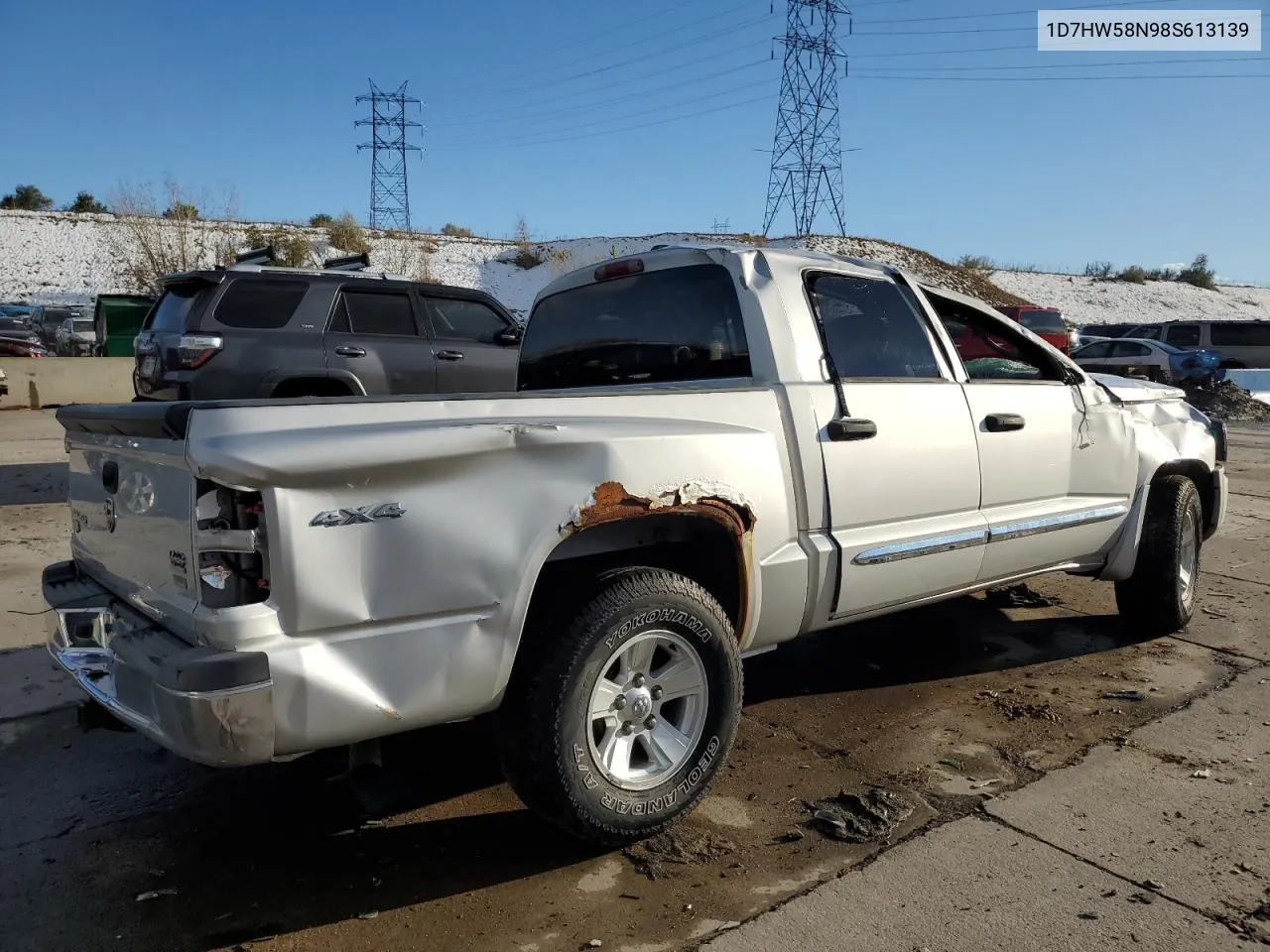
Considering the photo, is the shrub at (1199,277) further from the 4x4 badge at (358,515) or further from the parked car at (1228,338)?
the 4x4 badge at (358,515)

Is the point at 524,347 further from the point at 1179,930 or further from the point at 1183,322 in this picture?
the point at 1183,322

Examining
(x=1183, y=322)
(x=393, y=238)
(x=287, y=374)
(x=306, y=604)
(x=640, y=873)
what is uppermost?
(x=393, y=238)

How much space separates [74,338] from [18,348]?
314cm

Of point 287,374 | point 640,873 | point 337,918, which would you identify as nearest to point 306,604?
point 337,918

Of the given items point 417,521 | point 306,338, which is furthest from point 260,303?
point 417,521

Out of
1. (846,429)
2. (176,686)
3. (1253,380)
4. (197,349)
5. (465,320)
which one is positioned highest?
(465,320)

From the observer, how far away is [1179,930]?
263 cm

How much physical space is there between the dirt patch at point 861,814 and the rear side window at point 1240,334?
29.8 meters

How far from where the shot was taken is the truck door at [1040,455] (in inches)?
165

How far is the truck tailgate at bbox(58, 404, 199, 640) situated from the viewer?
8.15 ft

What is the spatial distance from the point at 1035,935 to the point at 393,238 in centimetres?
4645

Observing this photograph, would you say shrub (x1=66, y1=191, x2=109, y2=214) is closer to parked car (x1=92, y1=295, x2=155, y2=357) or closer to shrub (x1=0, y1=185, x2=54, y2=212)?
shrub (x1=0, y1=185, x2=54, y2=212)

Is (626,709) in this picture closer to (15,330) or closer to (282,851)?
(282,851)

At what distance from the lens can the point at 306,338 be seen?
7789mm
